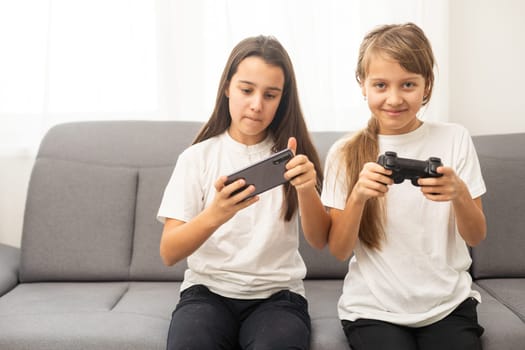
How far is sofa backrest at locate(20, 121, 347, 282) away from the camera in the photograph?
2.17 m

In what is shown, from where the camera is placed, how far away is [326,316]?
1803 mm

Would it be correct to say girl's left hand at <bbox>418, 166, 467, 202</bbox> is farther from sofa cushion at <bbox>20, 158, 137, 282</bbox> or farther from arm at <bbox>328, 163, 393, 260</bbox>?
sofa cushion at <bbox>20, 158, 137, 282</bbox>

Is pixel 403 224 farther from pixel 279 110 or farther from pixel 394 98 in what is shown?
pixel 279 110

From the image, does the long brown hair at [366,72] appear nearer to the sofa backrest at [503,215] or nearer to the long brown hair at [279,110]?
the long brown hair at [279,110]

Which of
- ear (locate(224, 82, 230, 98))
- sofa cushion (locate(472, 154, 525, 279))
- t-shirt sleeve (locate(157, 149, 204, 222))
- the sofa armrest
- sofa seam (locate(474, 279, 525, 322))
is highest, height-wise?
ear (locate(224, 82, 230, 98))

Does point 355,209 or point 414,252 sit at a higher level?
point 355,209

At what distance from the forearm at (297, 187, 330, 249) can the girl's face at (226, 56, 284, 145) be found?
0.79 feet

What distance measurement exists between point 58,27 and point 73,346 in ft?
4.50

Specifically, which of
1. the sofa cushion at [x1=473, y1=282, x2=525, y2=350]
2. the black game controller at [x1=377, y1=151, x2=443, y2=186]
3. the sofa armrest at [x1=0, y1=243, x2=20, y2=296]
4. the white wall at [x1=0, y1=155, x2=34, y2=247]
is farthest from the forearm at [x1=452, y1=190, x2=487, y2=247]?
the white wall at [x1=0, y1=155, x2=34, y2=247]

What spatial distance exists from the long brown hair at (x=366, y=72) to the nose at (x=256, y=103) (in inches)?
10.5

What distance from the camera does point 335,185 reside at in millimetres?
1696

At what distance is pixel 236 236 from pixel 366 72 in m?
0.55

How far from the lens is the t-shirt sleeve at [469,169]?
165 centimetres

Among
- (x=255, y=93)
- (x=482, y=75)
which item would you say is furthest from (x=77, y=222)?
(x=482, y=75)
